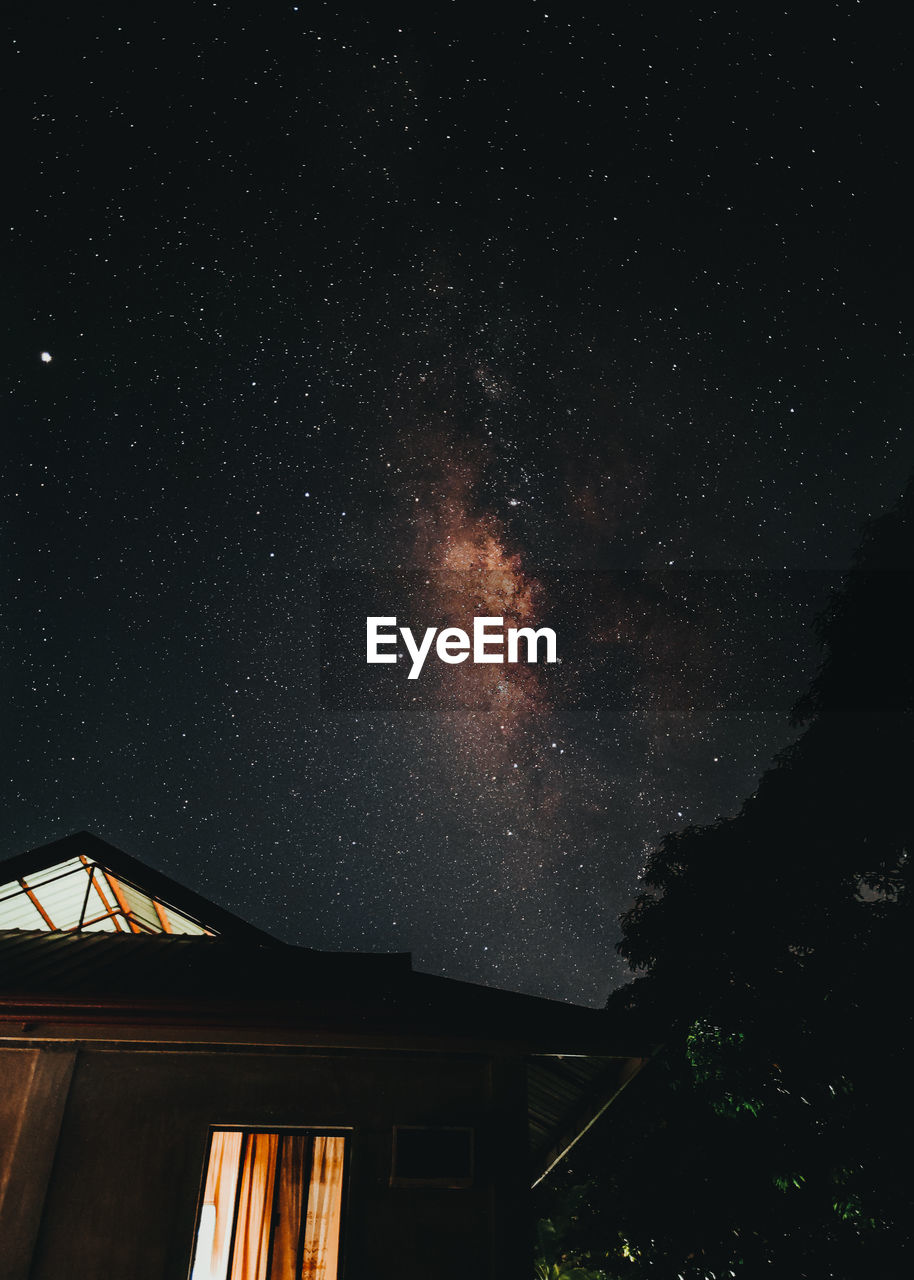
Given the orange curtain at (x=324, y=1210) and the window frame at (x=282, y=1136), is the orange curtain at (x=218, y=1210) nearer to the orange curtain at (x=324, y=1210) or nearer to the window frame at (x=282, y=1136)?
the window frame at (x=282, y=1136)

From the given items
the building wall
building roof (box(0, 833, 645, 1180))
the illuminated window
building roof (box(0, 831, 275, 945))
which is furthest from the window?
the illuminated window

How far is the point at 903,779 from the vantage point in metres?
9.73

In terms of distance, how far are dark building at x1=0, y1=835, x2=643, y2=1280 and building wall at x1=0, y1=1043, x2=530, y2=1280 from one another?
1cm

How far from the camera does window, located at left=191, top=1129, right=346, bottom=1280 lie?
4.95 meters

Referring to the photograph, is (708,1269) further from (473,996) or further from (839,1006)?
(473,996)

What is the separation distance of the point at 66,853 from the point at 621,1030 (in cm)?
561

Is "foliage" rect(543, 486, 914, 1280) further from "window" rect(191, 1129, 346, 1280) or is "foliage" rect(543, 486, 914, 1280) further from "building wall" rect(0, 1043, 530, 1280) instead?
"window" rect(191, 1129, 346, 1280)

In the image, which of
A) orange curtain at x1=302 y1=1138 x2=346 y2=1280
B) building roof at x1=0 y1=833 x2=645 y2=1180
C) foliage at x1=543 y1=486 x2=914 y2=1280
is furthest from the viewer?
foliage at x1=543 y1=486 x2=914 y2=1280

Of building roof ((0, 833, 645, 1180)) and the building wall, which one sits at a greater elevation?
building roof ((0, 833, 645, 1180))

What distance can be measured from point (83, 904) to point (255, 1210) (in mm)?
3903

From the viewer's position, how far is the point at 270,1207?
502 centimetres

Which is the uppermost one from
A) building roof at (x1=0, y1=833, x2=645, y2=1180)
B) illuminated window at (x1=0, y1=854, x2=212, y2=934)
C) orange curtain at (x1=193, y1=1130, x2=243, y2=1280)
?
illuminated window at (x1=0, y1=854, x2=212, y2=934)

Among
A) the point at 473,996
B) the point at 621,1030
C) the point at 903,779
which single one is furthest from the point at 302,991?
the point at 903,779

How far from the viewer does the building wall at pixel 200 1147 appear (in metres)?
4.77
